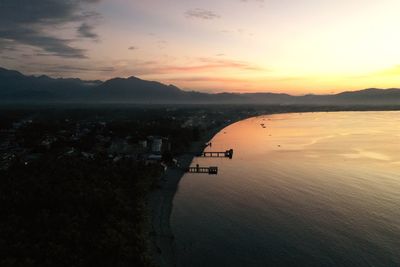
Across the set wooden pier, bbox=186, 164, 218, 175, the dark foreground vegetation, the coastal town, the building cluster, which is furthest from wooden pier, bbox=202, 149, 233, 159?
the dark foreground vegetation

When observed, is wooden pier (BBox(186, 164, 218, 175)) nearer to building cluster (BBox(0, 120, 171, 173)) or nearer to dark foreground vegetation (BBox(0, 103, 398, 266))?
building cluster (BBox(0, 120, 171, 173))

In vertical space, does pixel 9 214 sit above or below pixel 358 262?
above

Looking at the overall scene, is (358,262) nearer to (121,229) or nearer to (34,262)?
(121,229)

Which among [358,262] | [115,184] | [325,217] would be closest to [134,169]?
[115,184]

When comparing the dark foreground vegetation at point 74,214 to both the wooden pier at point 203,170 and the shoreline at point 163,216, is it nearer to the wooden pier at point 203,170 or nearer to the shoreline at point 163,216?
the shoreline at point 163,216

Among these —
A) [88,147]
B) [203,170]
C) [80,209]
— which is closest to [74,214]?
[80,209]

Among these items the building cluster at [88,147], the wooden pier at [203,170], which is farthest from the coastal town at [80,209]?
the wooden pier at [203,170]

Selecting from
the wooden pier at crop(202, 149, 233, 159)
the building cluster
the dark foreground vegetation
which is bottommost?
the wooden pier at crop(202, 149, 233, 159)
